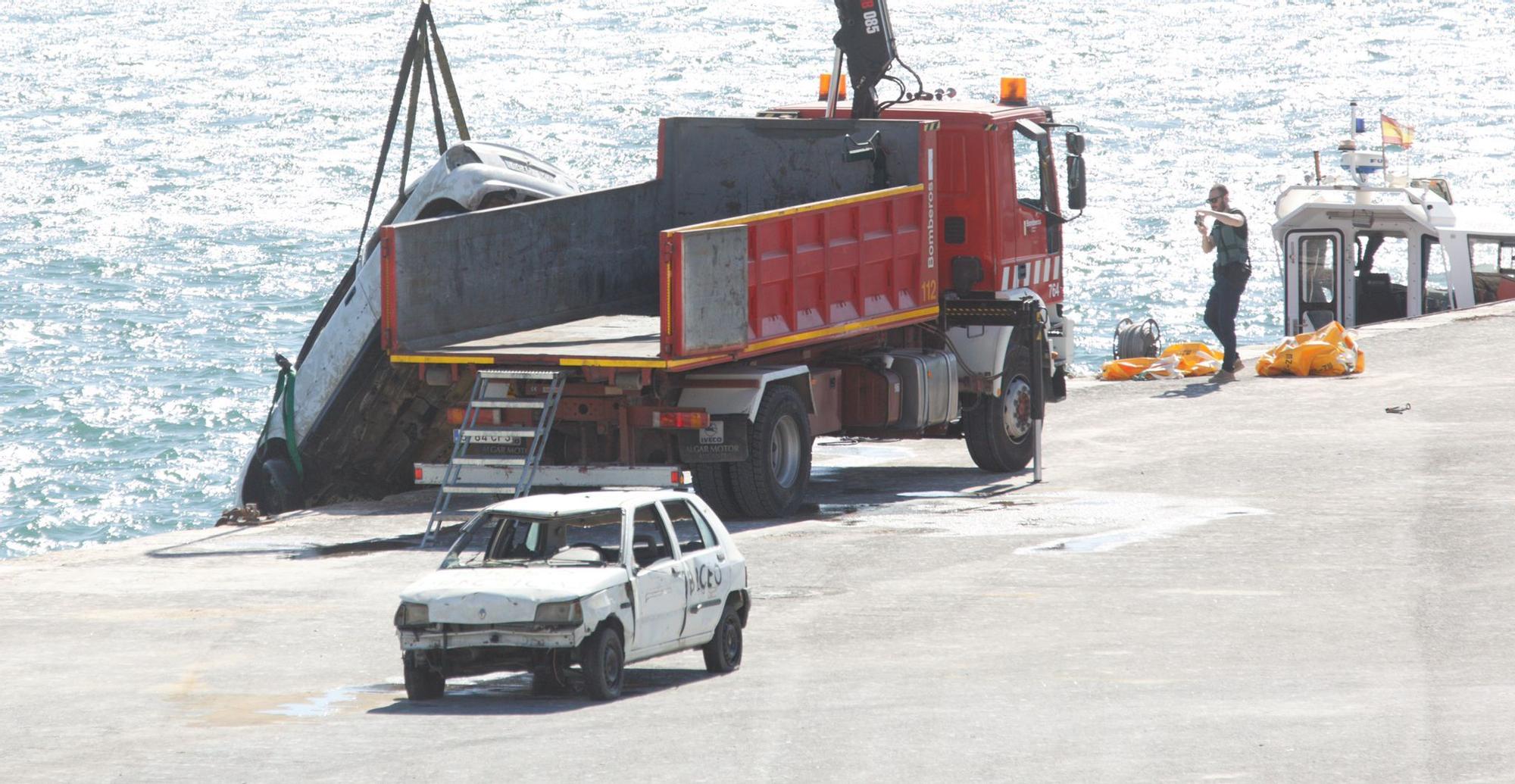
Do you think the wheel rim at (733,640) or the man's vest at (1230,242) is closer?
the wheel rim at (733,640)

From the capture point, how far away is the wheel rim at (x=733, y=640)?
1223cm

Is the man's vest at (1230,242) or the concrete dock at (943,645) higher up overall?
the man's vest at (1230,242)

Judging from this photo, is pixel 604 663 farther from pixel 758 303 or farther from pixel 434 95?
pixel 434 95

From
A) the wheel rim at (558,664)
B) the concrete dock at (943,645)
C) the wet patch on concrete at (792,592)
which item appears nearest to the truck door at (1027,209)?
the concrete dock at (943,645)

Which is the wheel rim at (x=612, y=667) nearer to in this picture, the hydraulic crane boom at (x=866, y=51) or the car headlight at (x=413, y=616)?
the car headlight at (x=413, y=616)

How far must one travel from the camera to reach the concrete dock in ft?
32.4

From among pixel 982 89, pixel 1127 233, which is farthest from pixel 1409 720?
pixel 982 89

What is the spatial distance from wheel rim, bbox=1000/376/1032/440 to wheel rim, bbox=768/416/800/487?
3.25 m

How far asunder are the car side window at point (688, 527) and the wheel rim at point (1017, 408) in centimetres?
860

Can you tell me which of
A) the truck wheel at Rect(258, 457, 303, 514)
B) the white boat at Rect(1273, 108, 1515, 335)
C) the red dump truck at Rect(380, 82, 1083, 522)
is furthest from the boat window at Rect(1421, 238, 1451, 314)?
the truck wheel at Rect(258, 457, 303, 514)

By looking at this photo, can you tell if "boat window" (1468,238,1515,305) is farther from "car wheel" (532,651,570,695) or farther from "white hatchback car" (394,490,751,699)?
"car wheel" (532,651,570,695)

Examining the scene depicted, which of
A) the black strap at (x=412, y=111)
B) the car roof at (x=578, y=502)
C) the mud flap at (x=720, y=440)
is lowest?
the car roof at (x=578, y=502)

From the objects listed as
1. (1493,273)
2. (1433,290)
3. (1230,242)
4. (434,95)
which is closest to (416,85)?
(434,95)

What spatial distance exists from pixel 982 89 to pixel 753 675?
70529 millimetres
